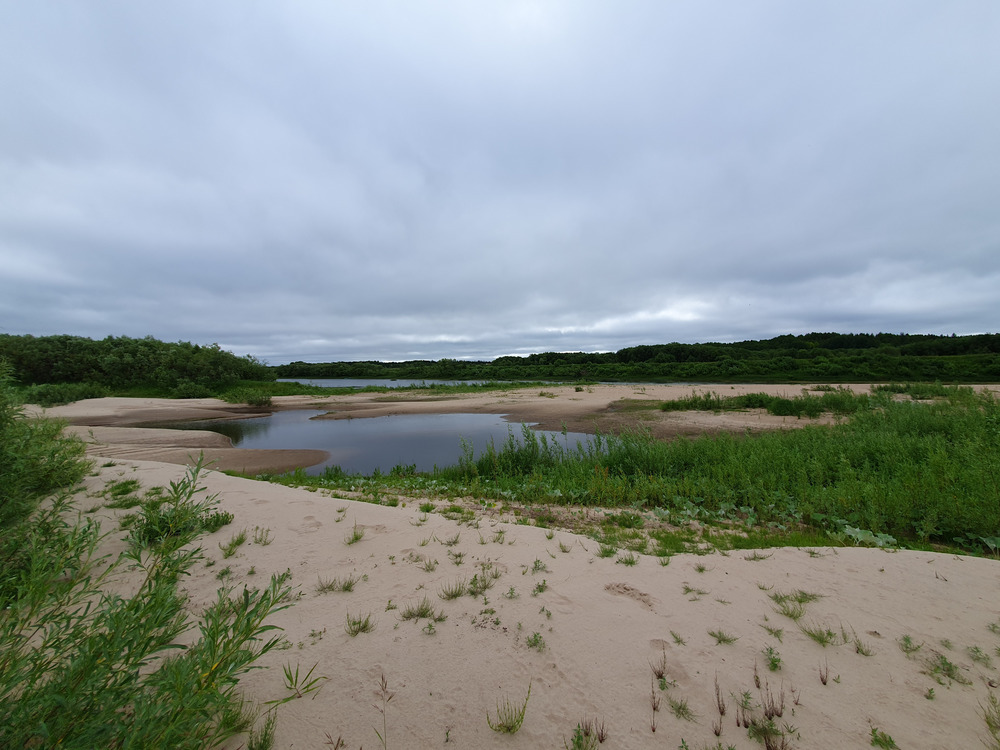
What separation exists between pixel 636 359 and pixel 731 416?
209 feet

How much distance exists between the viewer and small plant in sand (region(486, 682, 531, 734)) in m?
2.15

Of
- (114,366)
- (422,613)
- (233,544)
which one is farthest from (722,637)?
(114,366)

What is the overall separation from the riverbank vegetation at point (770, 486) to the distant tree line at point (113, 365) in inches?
1372

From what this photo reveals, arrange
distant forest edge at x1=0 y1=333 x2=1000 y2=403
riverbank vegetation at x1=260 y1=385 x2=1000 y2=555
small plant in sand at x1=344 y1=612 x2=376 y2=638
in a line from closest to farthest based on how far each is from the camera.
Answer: small plant in sand at x1=344 y1=612 x2=376 y2=638 < riverbank vegetation at x1=260 y1=385 x2=1000 y2=555 < distant forest edge at x1=0 y1=333 x2=1000 y2=403

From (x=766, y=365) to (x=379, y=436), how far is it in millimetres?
53824

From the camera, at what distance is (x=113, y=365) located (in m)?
34.8

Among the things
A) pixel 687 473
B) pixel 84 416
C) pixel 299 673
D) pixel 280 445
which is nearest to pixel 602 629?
pixel 299 673

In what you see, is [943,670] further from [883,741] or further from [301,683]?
[301,683]

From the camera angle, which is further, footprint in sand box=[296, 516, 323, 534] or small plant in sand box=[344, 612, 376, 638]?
footprint in sand box=[296, 516, 323, 534]

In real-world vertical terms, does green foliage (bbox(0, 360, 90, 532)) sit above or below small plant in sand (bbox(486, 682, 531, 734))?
above

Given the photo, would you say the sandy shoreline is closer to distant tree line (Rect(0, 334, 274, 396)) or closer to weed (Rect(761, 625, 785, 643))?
distant tree line (Rect(0, 334, 274, 396))

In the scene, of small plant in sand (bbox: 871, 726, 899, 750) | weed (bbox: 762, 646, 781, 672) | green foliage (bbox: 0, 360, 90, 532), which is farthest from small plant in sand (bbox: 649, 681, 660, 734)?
green foliage (bbox: 0, 360, 90, 532)

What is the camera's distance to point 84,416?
22391mm

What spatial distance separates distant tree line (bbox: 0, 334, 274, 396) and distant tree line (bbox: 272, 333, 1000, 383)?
617 inches
